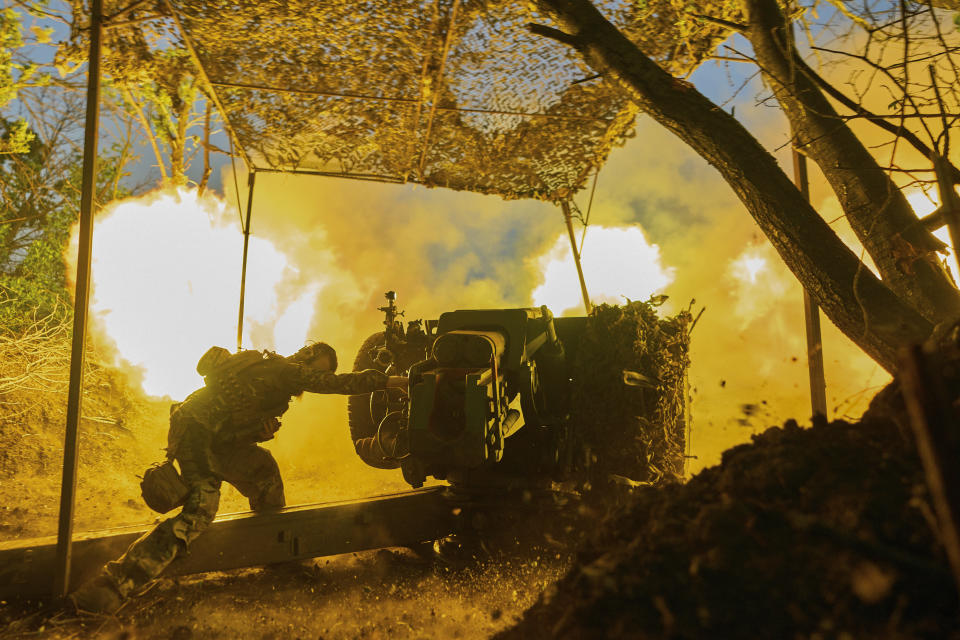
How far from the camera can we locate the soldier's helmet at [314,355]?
4844mm

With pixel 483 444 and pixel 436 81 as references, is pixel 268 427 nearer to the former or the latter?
pixel 483 444

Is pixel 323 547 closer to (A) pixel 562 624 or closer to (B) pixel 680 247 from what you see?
(A) pixel 562 624

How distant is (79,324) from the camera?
134 inches

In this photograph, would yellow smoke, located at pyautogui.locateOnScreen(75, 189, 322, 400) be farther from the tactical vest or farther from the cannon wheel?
the tactical vest

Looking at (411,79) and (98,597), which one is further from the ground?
(411,79)

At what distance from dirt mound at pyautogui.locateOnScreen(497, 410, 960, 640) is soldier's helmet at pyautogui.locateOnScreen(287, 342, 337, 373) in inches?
138

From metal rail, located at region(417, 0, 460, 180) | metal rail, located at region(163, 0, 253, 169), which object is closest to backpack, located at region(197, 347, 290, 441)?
metal rail, located at region(163, 0, 253, 169)

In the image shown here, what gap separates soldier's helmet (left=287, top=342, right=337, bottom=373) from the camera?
4844mm

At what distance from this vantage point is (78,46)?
4.28 meters

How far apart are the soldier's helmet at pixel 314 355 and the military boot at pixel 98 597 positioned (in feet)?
6.64

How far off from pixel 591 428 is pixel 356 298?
8834 millimetres

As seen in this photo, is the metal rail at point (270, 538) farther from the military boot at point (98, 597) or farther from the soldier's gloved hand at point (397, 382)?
the soldier's gloved hand at point (397, 382)

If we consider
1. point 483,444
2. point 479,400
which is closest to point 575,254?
point 479,400

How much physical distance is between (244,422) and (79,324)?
1.44 meters
